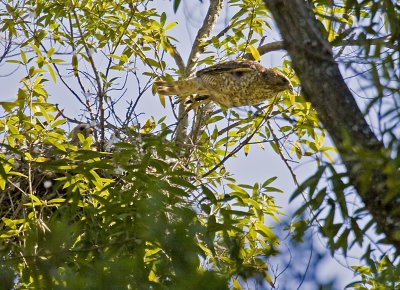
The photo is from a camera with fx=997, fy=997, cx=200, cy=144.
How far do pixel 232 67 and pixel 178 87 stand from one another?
40 cm

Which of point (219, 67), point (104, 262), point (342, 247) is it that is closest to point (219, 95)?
point (219, 67)

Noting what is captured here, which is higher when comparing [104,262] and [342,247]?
[342,247]

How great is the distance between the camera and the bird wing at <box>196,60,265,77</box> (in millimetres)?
6879

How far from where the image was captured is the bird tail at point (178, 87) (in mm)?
6768

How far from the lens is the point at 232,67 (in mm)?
6879

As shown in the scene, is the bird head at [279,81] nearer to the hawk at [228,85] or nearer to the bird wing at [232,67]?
the hawk at [228,85]

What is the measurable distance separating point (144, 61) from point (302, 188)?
12.1 feet

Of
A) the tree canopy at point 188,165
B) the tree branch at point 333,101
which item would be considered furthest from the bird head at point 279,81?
the tree branch at point 333,101

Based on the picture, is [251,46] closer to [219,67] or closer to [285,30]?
[219,67]

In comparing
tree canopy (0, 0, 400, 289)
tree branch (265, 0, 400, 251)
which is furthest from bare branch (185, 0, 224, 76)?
tree branch (265, 0, 400, 251)

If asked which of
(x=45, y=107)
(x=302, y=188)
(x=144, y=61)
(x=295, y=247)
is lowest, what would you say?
(x=295, y=247)

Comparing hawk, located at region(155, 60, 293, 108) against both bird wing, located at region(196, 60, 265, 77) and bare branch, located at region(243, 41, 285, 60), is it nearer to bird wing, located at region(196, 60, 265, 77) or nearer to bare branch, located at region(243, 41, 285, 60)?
bird wing, located at region(196, 60, 265, 77)

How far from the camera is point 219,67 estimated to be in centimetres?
693

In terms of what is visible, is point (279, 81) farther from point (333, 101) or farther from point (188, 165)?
point (333, 101)
